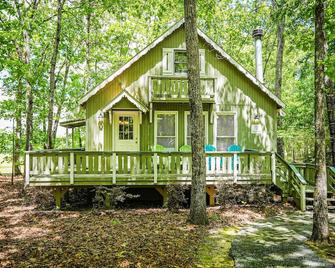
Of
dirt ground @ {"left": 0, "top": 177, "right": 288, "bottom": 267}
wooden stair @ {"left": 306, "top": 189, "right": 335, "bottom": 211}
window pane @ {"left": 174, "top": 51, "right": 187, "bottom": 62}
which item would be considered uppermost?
window pane @ {"left": 174, "top": 51, "right": 187, "bottom": 62}

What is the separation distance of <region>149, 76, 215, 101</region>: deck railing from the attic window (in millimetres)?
1168

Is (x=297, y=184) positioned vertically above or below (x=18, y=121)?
below

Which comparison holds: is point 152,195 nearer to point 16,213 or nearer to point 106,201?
point 106,201

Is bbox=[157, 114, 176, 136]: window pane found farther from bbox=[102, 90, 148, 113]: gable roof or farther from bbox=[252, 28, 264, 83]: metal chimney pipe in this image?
bbox=[252, 28, 264, 83]: metal chimney pipe

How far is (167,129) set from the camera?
13562mm

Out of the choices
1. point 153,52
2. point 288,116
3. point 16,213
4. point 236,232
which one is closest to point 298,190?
point 236,232

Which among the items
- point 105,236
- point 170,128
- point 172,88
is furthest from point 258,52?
point 105,236

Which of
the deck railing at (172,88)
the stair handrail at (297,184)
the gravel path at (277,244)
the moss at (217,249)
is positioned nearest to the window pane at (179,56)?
the deck railing at (172,88)

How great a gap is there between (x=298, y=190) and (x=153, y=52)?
26.6 ft

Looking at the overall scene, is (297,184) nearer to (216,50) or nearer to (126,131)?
(216,50)

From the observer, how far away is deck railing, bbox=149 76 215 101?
1266 centimetres

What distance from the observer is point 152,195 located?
12.8m

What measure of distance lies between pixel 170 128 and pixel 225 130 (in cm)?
249

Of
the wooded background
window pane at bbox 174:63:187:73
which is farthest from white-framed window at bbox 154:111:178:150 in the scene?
the wooded background
